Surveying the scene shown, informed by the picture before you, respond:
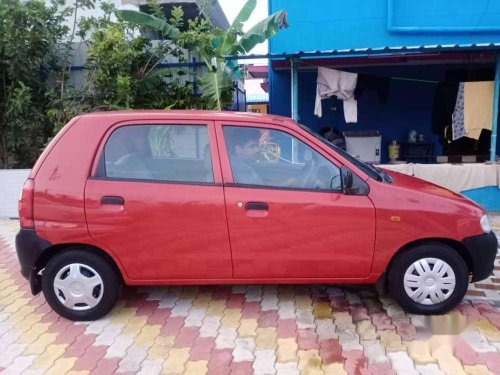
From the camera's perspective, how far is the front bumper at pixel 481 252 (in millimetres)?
3656

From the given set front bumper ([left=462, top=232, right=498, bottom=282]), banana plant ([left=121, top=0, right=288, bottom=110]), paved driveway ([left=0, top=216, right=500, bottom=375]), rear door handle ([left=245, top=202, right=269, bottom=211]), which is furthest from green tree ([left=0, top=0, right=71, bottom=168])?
front bumper ([left=462, top=232, right=498, bottom=282])

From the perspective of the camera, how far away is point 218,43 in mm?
7254

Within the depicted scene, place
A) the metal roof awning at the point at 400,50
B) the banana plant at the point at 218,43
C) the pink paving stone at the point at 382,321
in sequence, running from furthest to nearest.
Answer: the banana plant at the point at 218,43 < the metal roof awning at the point at 400,50 < the pink paving stone at the point at 382,321

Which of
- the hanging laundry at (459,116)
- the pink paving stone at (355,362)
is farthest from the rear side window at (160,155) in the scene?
the hanging laundry at (459,116)

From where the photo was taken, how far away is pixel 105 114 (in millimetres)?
3785

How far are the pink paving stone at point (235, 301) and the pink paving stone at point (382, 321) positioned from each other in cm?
Answer: 116

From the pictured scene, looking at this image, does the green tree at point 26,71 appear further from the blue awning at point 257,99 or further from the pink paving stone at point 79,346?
the blue awning at point 257,99

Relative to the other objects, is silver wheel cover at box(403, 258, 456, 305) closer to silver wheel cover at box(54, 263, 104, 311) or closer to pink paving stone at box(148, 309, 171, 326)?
pink paving stone at box(148, 309, 171, 326)

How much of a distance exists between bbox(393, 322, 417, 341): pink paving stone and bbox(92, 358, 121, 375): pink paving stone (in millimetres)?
2136

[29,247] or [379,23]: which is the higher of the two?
[379,23]

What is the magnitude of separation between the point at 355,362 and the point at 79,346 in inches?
80.6

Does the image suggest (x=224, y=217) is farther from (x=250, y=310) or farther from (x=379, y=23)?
(x=379, y=23)

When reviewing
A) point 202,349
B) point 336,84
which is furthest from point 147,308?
point 336,84

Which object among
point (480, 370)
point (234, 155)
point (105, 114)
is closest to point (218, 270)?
point (234, 155)
